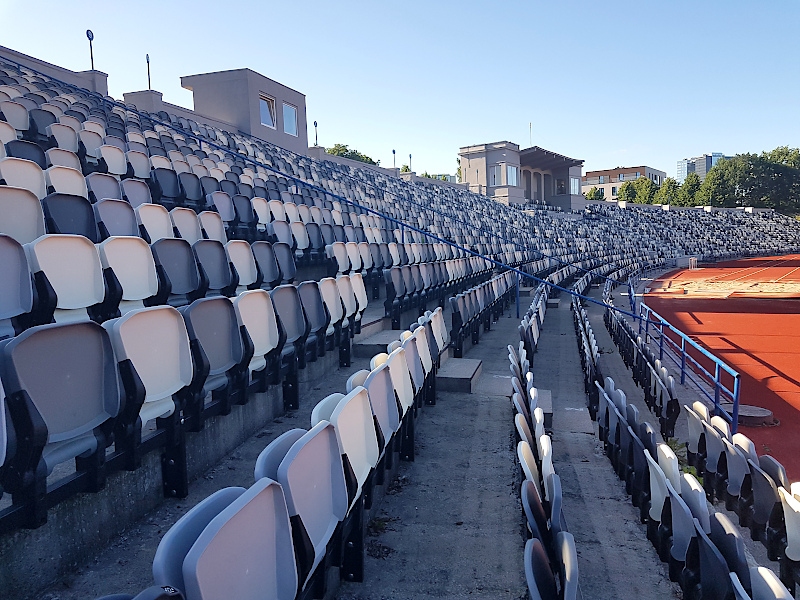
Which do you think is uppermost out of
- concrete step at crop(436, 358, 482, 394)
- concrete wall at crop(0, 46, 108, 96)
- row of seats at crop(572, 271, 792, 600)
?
concrete wall at crop(0, 46, 108, 96)

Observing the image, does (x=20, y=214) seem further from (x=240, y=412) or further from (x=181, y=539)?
(x=181, y=539)

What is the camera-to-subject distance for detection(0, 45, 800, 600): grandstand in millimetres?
1199

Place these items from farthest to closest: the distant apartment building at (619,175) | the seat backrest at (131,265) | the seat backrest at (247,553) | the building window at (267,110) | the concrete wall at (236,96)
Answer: the distant apartment building at (619,175) < the building window at (267,110) < the concrete wall at (236,96) < the seat backrest at (131,265) < the seat backrest at (247,553)

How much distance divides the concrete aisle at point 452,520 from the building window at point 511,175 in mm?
24859

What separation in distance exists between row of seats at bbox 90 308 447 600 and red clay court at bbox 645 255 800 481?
3433 mm

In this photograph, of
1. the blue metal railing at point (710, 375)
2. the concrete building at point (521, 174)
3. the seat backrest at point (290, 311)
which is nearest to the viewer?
the seat backrest at point (290, 311)

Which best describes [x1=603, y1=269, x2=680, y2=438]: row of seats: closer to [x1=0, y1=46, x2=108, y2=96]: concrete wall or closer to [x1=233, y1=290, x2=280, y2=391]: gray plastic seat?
[x1=233, y1=290, x2=280, y2=391]: gray plastic seat

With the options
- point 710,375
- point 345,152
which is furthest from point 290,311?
point 345,152

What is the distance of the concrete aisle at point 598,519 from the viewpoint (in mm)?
1840

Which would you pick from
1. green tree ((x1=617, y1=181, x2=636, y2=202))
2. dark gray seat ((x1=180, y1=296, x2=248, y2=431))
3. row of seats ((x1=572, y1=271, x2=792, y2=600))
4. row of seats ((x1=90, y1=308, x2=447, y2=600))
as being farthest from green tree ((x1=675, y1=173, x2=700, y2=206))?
row of seats ((x1=90, y1=308, x2=447, y2=600))

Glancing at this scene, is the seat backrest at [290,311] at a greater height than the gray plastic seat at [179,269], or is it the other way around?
the gray plastic seat at [179,269]


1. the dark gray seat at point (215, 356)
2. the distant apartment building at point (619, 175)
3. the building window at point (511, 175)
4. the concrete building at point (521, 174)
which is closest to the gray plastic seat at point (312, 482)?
the dark gray seat at point (215, 356)

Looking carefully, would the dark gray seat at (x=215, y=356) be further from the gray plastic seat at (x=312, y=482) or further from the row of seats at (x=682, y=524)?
the row of seats at (x=682, y=524)

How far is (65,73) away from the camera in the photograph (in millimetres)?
10391
